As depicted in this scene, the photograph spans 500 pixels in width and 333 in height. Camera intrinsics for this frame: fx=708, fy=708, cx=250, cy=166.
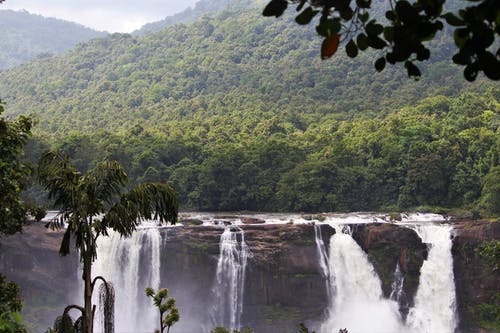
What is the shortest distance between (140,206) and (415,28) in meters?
6.42

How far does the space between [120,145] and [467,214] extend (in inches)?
893

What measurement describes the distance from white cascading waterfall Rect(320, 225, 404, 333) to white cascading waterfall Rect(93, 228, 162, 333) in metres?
7.76

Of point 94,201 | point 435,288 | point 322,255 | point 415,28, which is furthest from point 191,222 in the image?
point 415,28

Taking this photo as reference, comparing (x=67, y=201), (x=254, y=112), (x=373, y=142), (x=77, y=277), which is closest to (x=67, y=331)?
(x=67, y=201)

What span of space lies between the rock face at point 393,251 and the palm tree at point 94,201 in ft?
75.0

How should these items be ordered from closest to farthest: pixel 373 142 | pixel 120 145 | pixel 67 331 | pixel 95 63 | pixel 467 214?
1. pixel 67 331
2. pixel 467 214
3. pixel 373 142
4. pixel 120 145
5. pixel 95 63

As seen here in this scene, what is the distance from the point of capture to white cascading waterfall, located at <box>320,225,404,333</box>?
30688 mm

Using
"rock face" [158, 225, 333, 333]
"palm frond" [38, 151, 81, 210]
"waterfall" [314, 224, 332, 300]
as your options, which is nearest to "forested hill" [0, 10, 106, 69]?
"rock face" [158, 225, 333, 333]

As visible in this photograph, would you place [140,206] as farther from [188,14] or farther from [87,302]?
[188,14]

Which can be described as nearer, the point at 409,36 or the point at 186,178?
the point at 409,36

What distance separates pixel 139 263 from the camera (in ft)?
101

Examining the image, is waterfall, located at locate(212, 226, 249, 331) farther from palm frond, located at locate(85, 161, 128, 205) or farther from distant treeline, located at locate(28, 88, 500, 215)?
palm frond, located at locate(85, 161, 128, 205)

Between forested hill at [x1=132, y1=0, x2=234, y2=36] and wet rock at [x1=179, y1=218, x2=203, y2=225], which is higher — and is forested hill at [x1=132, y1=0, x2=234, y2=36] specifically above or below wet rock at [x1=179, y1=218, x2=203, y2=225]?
above

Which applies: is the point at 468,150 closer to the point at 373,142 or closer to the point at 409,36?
Answer: the point at 373,142
